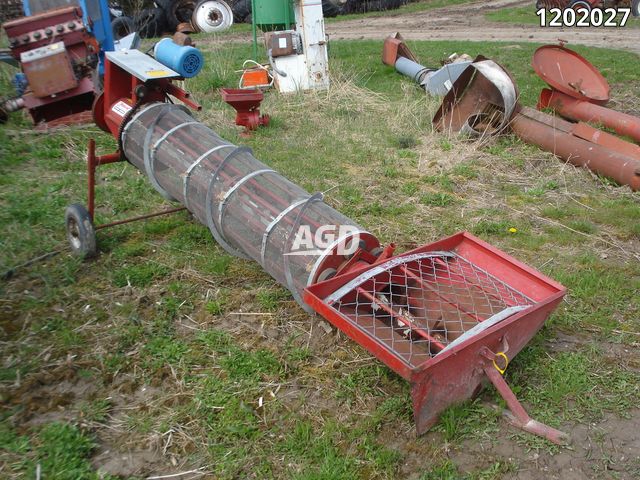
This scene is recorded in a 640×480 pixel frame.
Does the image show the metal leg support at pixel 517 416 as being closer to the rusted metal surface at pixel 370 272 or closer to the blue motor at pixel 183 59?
the rusted metal surface at pixel 370 272

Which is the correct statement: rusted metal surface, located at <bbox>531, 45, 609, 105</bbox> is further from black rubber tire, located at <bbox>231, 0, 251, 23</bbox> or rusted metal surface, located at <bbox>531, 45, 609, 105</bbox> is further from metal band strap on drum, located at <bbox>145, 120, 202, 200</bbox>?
black rubber tire, located at <bbox>231, 0, 251, 23</bbox>

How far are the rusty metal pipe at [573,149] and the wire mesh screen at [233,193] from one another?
3.39 m

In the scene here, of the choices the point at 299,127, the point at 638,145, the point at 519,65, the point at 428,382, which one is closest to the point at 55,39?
the point at 299,127

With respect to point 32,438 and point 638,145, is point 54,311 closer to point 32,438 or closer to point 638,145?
point 32,438

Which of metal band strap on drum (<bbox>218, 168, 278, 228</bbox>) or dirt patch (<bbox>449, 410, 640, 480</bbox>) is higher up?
metal band strap on drum (<bbox>218, 168, 278, 228</bbox>)

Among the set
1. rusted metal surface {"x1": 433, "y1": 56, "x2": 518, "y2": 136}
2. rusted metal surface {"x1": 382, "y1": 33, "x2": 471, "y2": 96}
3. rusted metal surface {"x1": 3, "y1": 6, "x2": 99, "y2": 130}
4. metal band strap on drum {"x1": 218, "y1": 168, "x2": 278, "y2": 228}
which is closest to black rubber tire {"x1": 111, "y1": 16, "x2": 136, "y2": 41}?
rusted metal surface {"x1": 3, "y1": 6, "x2": 99, "y2": 130}

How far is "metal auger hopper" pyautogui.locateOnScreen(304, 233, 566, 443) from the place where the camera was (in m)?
2.55

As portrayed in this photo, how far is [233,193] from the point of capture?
11.7ft

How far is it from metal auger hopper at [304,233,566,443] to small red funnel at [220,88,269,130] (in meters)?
4.05

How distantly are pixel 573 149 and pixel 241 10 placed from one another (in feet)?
42.4

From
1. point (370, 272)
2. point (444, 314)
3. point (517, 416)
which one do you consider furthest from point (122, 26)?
point (517, 416)

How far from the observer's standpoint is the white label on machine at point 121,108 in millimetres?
4141

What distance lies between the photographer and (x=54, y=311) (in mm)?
3576

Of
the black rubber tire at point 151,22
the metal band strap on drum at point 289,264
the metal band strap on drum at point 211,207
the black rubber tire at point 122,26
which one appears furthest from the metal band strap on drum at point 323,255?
the black rubber tire at point 151,22
